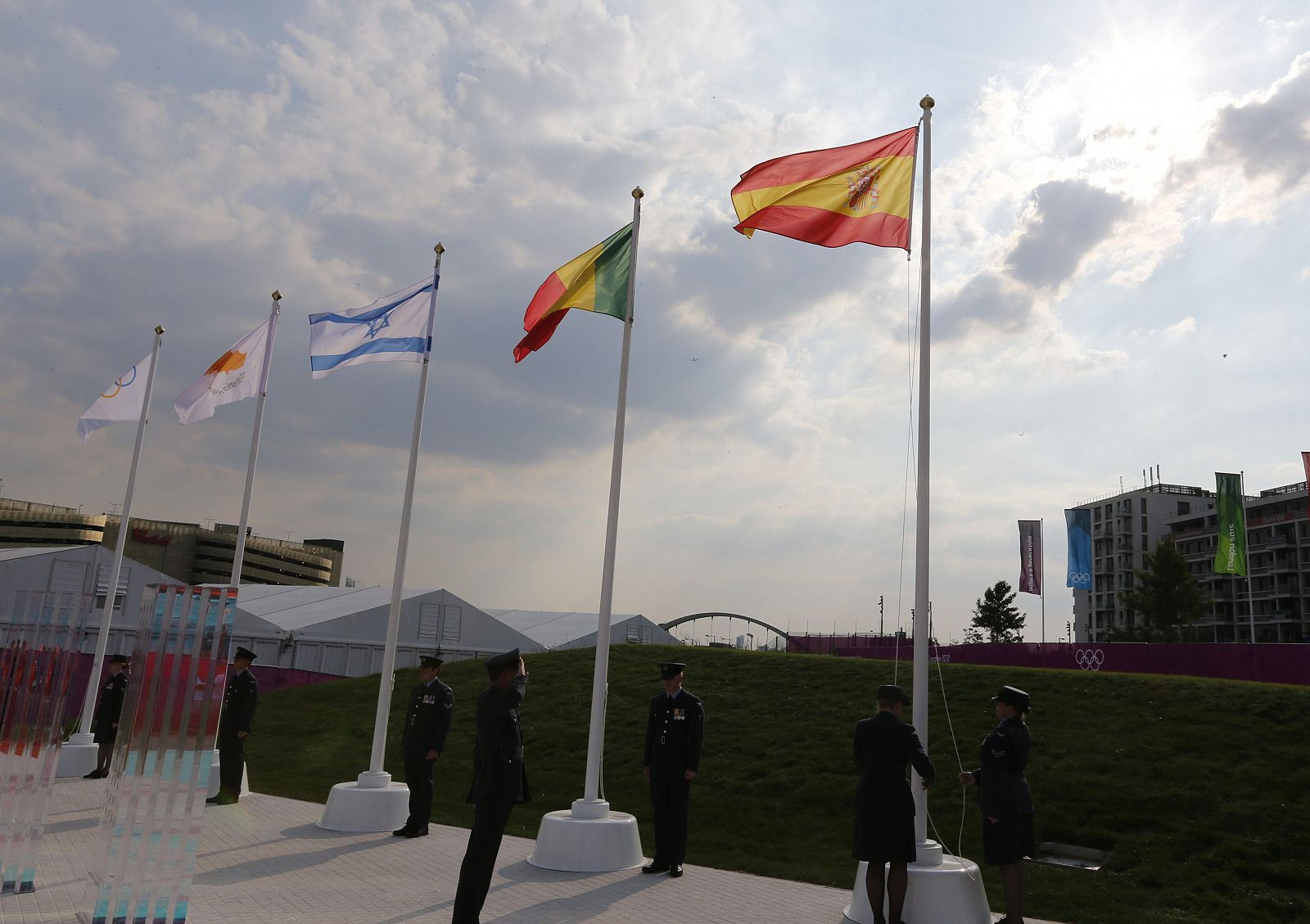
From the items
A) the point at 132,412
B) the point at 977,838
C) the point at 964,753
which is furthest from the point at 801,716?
the point at 132,412

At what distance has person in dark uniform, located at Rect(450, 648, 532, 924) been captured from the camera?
6863 millimetres

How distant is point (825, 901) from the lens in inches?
358

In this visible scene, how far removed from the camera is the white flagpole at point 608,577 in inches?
403

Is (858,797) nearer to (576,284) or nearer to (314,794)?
(576,284)

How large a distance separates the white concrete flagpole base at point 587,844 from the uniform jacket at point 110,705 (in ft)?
32.5

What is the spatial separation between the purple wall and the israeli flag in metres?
13.4

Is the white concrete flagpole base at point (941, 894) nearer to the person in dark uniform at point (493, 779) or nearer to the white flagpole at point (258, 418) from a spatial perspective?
the person in dark uniform at point (493, 779)

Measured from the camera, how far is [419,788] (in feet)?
38.1

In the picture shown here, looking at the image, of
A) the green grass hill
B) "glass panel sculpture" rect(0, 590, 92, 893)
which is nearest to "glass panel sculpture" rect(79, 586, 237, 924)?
"glass panel sculpture" rect(0, 590, 92, 893)

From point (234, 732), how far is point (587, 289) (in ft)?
27.4

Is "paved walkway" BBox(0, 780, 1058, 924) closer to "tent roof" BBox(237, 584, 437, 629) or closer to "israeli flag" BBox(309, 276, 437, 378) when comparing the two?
"israeli flag" BBox(309, 276, 437, 378)

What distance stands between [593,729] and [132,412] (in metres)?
12.3

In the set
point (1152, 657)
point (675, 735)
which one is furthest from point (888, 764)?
point (1152, 657)

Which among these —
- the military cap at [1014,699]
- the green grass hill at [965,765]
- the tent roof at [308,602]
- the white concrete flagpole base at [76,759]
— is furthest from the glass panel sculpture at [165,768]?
the tent roof at [308,602]
